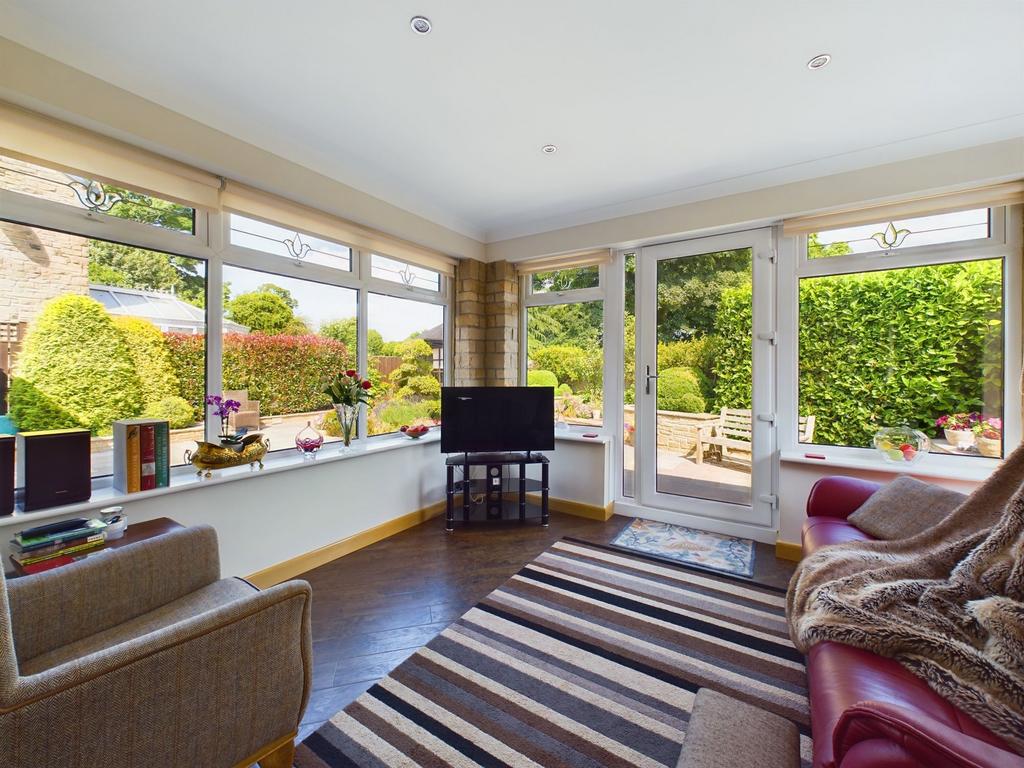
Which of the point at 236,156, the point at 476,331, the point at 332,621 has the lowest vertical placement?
the point at 332,621

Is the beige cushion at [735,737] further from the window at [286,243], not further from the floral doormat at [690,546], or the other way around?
the window at [286,243]

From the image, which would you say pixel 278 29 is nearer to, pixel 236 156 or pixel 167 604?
pixel 236 156

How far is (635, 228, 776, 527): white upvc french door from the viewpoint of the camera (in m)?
3.00

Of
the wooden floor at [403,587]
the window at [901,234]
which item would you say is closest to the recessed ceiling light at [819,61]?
the window at [901,234]

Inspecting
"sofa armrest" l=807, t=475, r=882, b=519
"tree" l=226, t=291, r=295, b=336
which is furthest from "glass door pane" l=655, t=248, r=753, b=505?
"tree" l=226, t=291, r=295, b=336

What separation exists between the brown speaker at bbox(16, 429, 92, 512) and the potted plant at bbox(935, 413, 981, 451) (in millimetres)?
4408

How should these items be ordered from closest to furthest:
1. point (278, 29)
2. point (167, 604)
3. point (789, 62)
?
point (167, 604) < point (278, 29) < point (789, 62)

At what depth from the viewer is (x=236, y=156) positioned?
217cm

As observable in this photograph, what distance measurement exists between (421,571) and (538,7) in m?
2.78

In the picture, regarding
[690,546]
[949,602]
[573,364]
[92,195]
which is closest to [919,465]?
[690,546]

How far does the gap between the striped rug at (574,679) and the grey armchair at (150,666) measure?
396 mm

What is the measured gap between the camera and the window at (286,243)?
2.47 m

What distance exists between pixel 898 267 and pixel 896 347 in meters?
0.49

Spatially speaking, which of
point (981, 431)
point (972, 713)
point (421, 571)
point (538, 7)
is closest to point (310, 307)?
point (421, 571)
